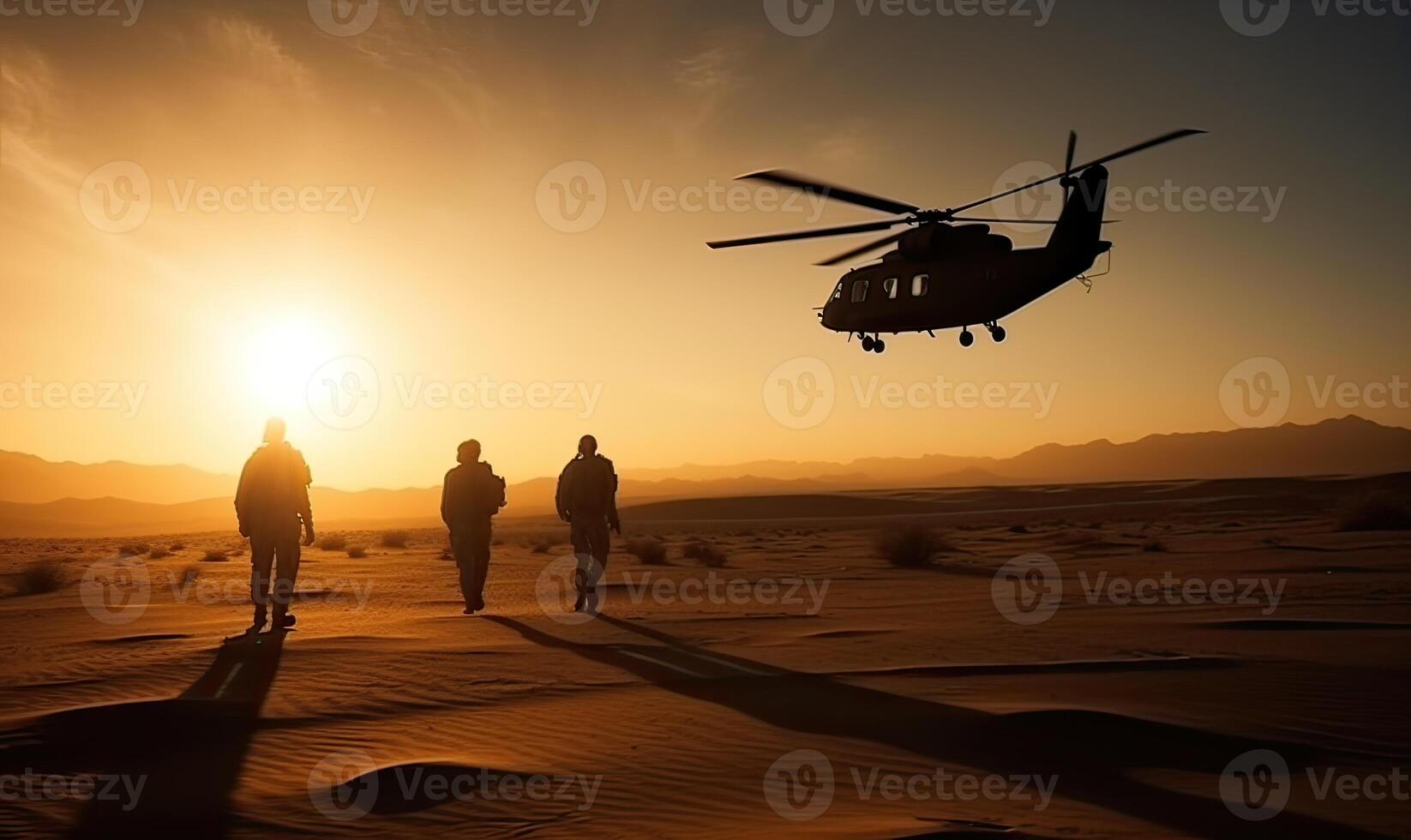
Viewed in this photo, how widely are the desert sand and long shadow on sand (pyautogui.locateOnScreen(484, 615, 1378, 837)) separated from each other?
30mm

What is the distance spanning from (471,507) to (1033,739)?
28.7ft

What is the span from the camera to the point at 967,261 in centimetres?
1816

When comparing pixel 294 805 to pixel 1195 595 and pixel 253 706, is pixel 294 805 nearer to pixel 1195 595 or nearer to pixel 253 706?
pixel 253 706

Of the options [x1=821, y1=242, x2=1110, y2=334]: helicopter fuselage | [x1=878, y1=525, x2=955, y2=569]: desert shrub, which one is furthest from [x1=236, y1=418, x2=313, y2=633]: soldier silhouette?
[x1=878, y1=525, x2=955, y2=569]: desert shrub

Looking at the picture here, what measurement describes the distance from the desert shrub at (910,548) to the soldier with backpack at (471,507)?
1295cm

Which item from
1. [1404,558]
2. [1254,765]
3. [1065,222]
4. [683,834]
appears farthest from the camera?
[1404,558]

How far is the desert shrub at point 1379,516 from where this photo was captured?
30744mm

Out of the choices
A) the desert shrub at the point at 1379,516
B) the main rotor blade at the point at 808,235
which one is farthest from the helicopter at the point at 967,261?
the desert shrub at the point at 1379,516

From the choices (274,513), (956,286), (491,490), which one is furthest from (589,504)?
(956,286)

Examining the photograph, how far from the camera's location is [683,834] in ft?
18.4

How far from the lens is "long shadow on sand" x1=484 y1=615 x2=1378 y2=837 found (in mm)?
5844

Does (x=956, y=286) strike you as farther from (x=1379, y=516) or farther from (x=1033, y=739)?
(x=1379, y=516)

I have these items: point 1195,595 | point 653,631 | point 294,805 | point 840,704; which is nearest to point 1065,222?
point 1195,595

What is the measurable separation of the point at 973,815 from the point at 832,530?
47962 millimetres
